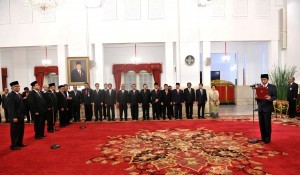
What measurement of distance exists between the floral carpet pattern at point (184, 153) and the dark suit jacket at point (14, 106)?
201cm

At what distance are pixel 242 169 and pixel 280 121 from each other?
5312mm

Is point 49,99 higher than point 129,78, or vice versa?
point 129,78

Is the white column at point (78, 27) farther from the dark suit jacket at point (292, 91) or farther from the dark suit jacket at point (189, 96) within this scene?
the dark suit jacket at point (292, 91)

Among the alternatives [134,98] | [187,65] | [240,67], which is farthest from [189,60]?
[240,67]

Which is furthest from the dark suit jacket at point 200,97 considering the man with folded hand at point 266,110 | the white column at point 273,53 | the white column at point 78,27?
the white column at point 78,27

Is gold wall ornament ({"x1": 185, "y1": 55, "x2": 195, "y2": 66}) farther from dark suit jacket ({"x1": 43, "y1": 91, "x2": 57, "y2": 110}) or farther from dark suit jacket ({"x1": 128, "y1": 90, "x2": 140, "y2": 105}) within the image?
dark suit jacket ({"x1": 43, "y1": 91, "x2": 57, "y2": 110})

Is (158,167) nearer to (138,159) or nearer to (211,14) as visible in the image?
(138,159)

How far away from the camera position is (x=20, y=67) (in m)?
15.4

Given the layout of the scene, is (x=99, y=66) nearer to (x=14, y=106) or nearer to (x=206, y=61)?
(x=206, y=61)

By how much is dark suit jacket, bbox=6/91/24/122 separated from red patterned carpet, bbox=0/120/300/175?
0.78 meters

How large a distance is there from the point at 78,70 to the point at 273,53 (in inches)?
334

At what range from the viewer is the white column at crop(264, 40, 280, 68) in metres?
11.2

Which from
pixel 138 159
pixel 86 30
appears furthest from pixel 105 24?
pixel 138 159

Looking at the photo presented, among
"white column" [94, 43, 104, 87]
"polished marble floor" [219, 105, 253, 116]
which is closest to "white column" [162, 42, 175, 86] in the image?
"polished marble floor" [219, 105, 253, 116]
